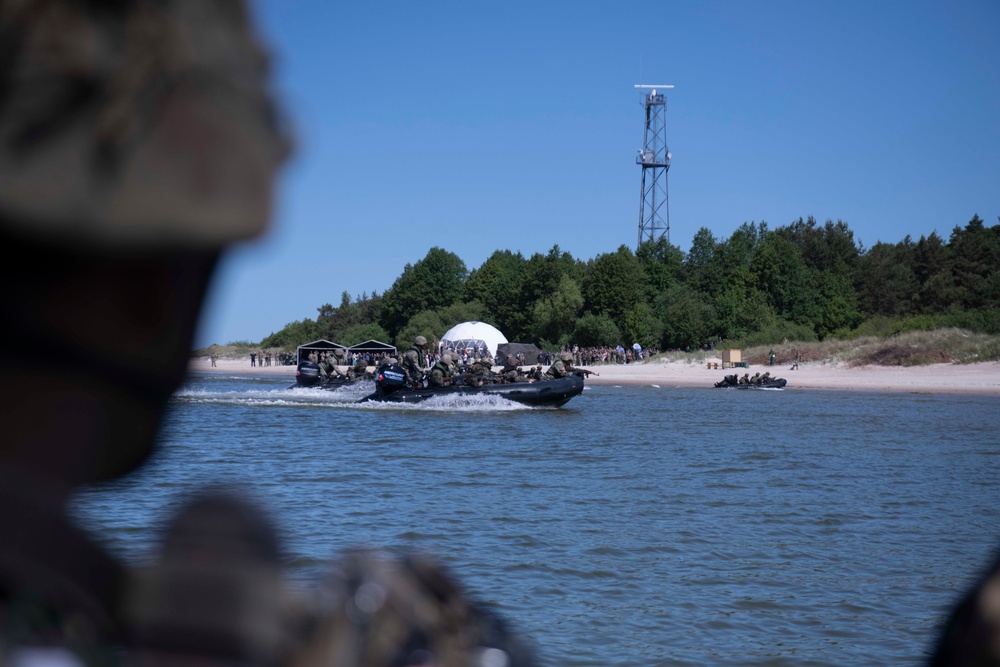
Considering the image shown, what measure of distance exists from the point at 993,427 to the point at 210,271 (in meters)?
27.4

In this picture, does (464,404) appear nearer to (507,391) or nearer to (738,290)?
(507,391)

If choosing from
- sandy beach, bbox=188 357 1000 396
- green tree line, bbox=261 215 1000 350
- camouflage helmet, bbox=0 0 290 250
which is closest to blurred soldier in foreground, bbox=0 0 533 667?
camouflage helmet, bbox=0 0 290 250

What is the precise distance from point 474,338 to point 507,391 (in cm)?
4343

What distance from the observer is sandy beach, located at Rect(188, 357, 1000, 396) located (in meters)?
40.3

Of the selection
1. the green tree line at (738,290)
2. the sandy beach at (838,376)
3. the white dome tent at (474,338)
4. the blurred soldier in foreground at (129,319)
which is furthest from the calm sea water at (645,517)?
the white dome tent at (474,338)

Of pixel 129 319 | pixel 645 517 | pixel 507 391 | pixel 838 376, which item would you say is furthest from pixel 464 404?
pixel 838 376

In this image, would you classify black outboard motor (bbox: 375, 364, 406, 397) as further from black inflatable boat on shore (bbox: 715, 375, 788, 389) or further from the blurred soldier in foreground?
the blurred soldier in foreground

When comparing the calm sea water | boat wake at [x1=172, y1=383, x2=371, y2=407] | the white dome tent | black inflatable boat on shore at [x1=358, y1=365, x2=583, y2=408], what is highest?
the white dome tent

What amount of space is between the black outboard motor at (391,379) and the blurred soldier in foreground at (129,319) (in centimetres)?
A: 2720

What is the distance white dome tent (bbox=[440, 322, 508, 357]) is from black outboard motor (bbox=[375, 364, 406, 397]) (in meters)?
40.6

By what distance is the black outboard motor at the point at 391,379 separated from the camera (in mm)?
27578

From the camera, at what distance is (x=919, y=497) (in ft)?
42.8

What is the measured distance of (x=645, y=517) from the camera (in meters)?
11.1

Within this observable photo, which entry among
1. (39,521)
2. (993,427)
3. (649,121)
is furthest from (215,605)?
(649,121)
